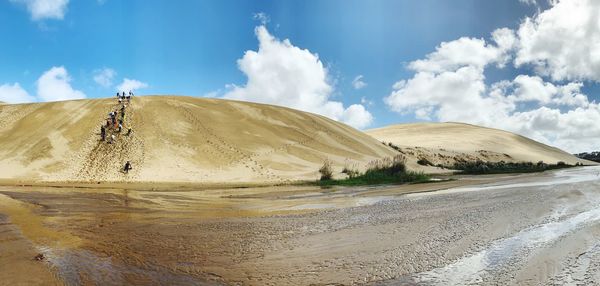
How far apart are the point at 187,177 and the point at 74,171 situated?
6.63 m

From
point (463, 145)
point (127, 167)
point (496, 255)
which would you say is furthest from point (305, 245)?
point (463, 145)

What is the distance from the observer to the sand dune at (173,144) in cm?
2678

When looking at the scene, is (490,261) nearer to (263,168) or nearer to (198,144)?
(263,168)

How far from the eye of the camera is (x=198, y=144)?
108ft

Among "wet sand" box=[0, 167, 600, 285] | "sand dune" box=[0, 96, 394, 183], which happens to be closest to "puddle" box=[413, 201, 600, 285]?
"wet sand" box=[0, 167, 600, 285]

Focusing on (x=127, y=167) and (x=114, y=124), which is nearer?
(x=127, y=167)

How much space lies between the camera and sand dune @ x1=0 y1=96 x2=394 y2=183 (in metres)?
26.8

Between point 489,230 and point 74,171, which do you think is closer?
point 489,230

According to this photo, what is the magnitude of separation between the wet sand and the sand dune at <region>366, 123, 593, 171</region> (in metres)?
38.2

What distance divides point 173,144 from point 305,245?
1077 inches

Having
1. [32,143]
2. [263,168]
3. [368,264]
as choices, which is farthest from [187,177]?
[368,264]

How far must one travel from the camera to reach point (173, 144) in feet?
105

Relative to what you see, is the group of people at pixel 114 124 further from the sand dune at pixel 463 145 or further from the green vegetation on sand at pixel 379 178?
the sand dune at pixel 463 145

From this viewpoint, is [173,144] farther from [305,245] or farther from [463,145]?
[463,145]
